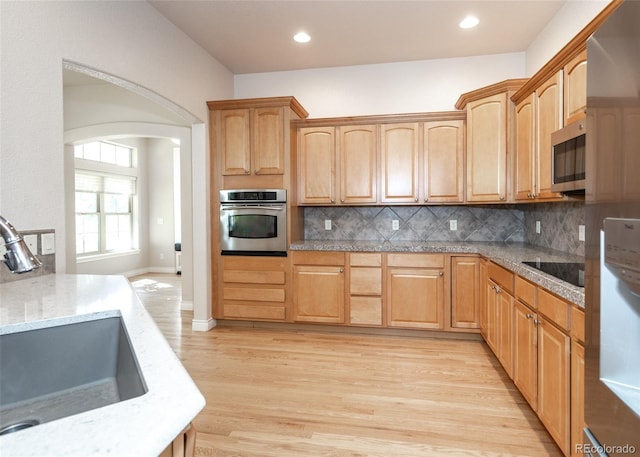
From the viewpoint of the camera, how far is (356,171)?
12.7 ft

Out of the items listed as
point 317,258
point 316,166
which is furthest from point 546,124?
point 317,258

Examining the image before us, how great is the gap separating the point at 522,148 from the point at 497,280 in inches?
46.7

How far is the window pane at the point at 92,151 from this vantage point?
6309 mm

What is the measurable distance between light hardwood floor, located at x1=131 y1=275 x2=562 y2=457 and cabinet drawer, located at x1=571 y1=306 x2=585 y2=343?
76 centimetres

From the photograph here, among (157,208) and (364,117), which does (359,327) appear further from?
(157,208)

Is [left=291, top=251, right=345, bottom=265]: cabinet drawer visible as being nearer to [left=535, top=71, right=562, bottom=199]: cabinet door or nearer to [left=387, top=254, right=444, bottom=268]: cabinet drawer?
[left=387, top=254, right=444, bottom=268]: cabinet drawer

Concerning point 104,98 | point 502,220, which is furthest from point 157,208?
point 502,220

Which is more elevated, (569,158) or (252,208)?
(569,158)

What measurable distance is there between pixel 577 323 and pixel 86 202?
731 cm

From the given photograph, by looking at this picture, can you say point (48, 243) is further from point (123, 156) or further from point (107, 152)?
point (123, 156)

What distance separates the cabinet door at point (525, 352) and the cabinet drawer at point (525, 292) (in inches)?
1.6

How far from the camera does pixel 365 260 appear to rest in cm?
361

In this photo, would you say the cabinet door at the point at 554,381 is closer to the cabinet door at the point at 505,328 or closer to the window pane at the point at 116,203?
the cabinet door at the point at 505,328

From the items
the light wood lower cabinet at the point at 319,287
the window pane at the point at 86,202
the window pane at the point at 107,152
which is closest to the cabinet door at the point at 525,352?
the light wood lower cabinet at the point at 319,287
